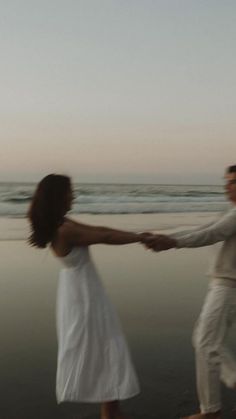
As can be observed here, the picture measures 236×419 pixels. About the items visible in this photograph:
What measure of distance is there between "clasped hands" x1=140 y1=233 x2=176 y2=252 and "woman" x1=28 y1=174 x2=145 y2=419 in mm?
635

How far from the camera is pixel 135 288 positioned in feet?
24.4

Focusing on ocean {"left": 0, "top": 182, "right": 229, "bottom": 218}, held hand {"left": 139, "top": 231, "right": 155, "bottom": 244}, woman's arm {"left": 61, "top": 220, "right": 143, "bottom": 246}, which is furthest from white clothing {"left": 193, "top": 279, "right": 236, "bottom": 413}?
ocean {"left": 0, "top": 182, "right": 229, "bottom": 218}

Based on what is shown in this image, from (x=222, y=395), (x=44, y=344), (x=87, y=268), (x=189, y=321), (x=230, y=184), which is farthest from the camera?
(x=189, y=321)

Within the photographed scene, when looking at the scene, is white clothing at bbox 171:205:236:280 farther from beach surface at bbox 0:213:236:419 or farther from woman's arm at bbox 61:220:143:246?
beach surface at bbox 0:213:236:419

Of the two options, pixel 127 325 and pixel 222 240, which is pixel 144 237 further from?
pixel 127 325

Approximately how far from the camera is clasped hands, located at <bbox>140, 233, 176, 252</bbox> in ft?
13.2

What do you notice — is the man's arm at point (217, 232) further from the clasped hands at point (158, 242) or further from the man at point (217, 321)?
the clasped hands at point (158, 242)

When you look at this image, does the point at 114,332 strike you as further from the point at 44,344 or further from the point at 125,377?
the point at 44,344

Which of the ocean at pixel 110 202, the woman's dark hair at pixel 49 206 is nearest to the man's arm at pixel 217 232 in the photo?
the woman's dark hair at pixel 49 206

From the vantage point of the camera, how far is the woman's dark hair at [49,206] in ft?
11.0

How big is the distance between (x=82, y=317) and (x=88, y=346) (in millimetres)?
178

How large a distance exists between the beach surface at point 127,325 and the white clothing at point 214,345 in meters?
0.24

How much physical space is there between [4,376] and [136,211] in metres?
16.9

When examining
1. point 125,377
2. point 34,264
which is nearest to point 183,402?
point 125,377
